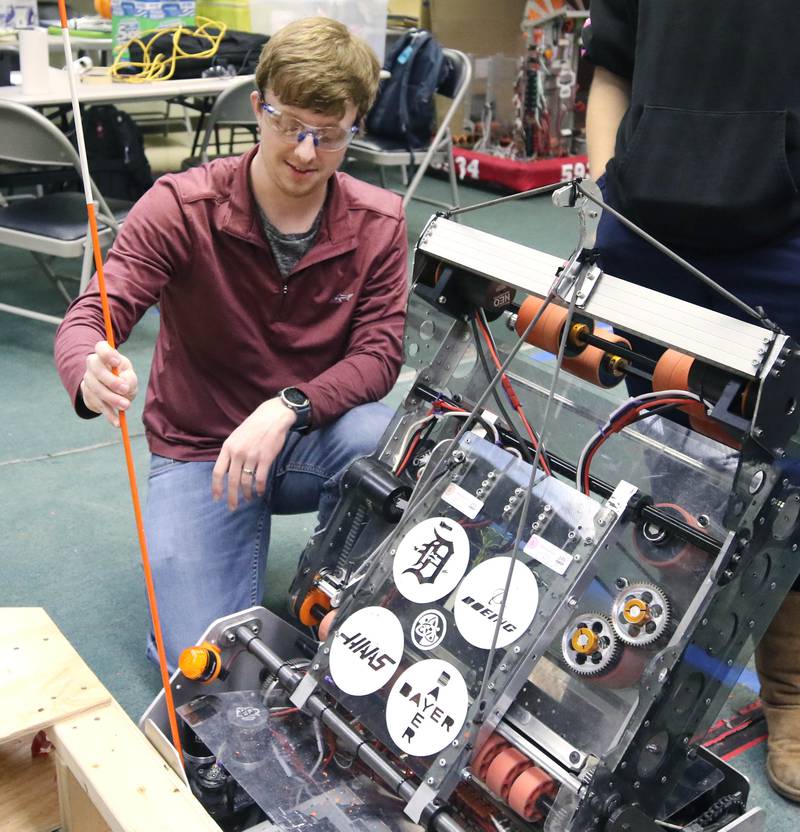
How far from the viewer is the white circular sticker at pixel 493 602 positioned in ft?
4.46

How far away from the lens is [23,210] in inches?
136

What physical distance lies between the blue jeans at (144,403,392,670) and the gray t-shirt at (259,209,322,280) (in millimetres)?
289

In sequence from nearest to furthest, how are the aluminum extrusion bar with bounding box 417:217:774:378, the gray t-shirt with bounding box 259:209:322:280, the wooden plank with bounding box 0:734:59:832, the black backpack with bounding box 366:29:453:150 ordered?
the aluminum extrusion bar with bounding box 417:217:774:378
the wooden plank with bounding box 0:734:59:832
the gray t-shirt with bounding box 259:209:322:280
the black backpack with bounding box 366:29:453:150

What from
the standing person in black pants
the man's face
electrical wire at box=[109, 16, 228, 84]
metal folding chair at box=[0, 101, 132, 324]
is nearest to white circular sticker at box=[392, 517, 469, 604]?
the standing person in black pants

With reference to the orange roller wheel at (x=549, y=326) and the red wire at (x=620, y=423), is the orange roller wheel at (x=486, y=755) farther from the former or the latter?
the orange roller wheel at (x=549, y=326)

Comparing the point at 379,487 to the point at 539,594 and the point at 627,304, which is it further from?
the point at 627,304

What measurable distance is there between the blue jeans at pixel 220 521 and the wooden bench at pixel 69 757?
25 cm

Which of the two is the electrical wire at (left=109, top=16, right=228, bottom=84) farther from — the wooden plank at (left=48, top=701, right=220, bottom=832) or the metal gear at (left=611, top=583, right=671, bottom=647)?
the metal gear at (left=611, top=583, right=671, bottom=647)

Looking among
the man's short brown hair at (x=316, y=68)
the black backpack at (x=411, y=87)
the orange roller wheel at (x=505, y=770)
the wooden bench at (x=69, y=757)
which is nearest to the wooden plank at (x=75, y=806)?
the wooden bench at (x=69, y=757)

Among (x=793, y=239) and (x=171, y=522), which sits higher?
(x=793, y=239)

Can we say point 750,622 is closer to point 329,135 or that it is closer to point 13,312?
point 329,135

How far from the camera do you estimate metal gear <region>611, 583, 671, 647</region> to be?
4.36 ft

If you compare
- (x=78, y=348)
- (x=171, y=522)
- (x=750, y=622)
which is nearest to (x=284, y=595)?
(x=171, y=522)

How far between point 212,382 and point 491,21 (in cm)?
540
